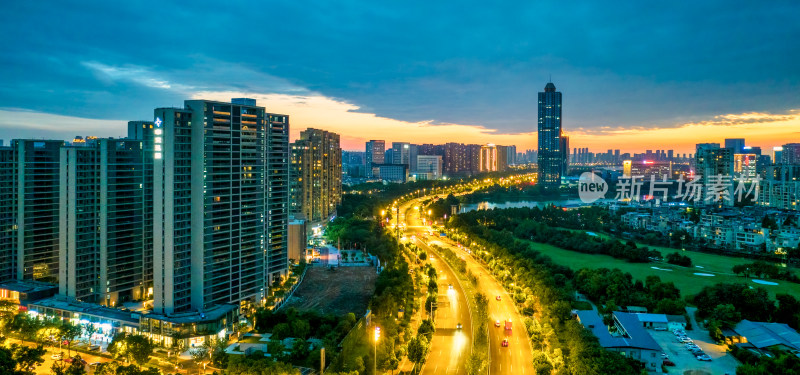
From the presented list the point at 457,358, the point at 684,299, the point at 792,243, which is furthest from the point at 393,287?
the point at 792,243

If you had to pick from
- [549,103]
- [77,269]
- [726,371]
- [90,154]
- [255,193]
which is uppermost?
[549,103]

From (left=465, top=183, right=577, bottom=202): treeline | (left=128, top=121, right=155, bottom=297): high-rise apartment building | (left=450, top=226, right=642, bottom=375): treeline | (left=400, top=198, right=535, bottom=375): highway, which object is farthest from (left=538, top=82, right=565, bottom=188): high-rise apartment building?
(left=128, top=121, right=155, bottom=297): high-rise apartment building

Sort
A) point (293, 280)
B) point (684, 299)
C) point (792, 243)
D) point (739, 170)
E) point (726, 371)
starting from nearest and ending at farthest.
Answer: point (726, 371), point (684, 299), point (293, 280), point (792, 243), point (739, 170)

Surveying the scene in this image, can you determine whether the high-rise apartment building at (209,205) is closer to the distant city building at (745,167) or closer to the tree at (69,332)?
the tree at (69,332)

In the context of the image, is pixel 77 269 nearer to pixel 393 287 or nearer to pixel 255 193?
pixel 255 193

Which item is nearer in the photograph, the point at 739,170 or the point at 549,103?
the point at 739,170

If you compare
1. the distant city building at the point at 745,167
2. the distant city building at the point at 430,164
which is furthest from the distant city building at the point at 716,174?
the distant city building at the point at 430,164

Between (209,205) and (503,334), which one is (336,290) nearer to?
(209,205)
